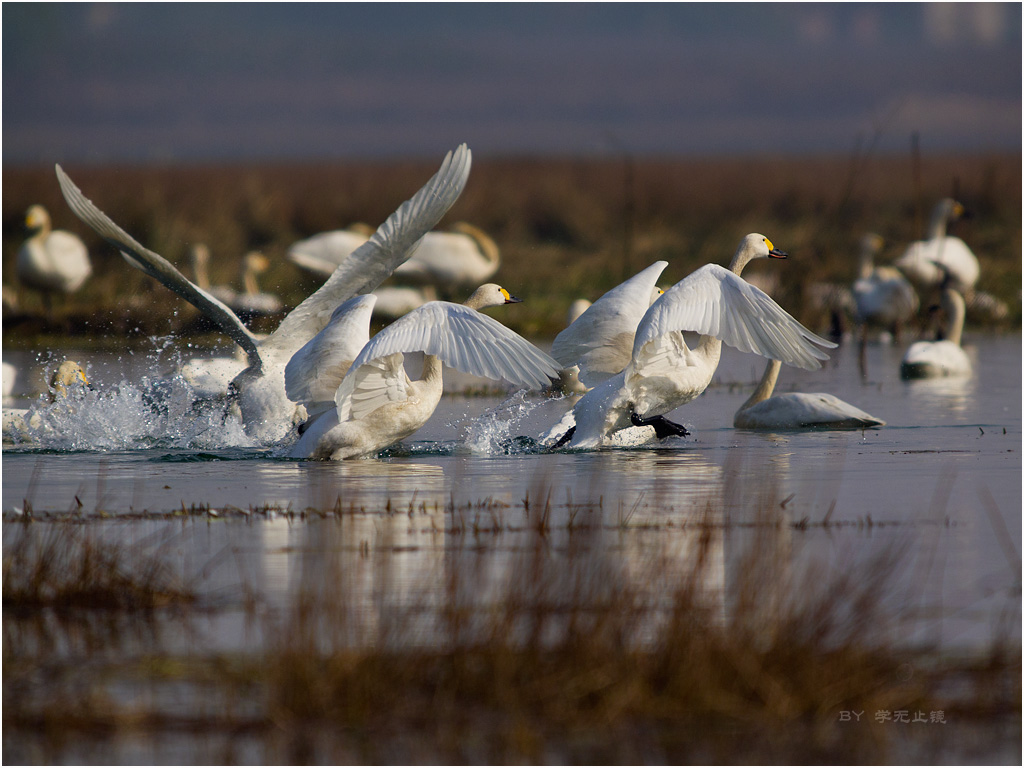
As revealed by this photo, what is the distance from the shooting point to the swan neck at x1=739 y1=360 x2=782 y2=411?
11.0m

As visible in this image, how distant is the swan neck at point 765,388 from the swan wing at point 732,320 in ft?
5.30

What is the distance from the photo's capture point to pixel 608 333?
10.5 m

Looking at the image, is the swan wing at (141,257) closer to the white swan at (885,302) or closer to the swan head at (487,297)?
the swan head at (487,297)

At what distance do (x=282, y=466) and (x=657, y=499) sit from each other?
2735 millimetres

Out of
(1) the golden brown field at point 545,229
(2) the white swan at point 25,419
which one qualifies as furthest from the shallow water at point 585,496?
(1) the golden brown field at point 545,229

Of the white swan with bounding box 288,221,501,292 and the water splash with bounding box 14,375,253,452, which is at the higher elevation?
the white swan with bounding box 288,221,501,292

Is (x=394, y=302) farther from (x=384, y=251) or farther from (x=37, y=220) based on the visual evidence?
(x=384, y=251)

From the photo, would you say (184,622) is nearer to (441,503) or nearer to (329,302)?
(441,503)

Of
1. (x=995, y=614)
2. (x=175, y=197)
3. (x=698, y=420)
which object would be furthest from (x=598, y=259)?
(x=995, y=614)

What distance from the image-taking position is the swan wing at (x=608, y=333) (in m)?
10.5

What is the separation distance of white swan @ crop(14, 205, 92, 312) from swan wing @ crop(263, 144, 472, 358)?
10254 mm

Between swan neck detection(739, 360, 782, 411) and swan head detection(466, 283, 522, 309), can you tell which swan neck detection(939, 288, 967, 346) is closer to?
swan neck detection(739, 360, 782, 411)

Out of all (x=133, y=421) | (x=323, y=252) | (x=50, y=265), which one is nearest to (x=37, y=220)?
(x=50, y=265)

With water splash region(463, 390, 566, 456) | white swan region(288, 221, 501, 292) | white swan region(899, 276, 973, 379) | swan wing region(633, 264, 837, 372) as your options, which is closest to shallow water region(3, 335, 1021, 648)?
water splash region(463, 390, 566, 456)
